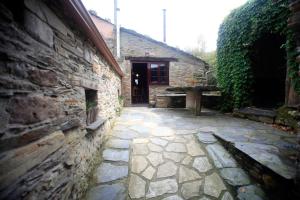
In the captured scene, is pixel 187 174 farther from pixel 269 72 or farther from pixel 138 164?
pixel 269 72

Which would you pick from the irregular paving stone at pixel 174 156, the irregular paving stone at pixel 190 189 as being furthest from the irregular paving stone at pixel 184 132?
the irregular paving stone at pixel 190 189

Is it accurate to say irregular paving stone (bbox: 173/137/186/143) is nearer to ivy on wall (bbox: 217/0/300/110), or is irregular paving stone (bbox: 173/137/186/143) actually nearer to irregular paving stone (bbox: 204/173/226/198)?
irregular paving stone (bbox: 204/173/226/198)

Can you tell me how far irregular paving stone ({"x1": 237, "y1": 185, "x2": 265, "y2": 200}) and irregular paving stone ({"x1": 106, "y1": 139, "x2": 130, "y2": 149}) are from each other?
Result: 5.66ft

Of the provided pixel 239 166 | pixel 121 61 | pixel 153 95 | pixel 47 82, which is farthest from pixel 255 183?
pixel 121 61

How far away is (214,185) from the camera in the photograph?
1963 mm

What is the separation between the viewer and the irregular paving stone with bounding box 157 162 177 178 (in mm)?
2127

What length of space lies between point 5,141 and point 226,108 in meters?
5.72

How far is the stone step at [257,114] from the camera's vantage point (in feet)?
12.3

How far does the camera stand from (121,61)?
7805 mm

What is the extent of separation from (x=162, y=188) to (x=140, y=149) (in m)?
0.80

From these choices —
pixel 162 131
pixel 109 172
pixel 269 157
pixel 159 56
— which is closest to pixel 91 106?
pixel 109 172

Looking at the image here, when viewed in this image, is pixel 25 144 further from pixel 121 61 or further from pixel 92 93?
pixel 121 61

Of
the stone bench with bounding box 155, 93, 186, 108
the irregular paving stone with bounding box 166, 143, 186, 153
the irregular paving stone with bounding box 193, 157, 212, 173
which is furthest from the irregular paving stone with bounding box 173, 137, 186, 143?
the stone bench with bounding box 155, 93, 186, 108

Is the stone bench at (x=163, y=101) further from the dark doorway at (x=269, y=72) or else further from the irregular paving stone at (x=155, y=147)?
the irregular paving stone at (x=155, y=147)
